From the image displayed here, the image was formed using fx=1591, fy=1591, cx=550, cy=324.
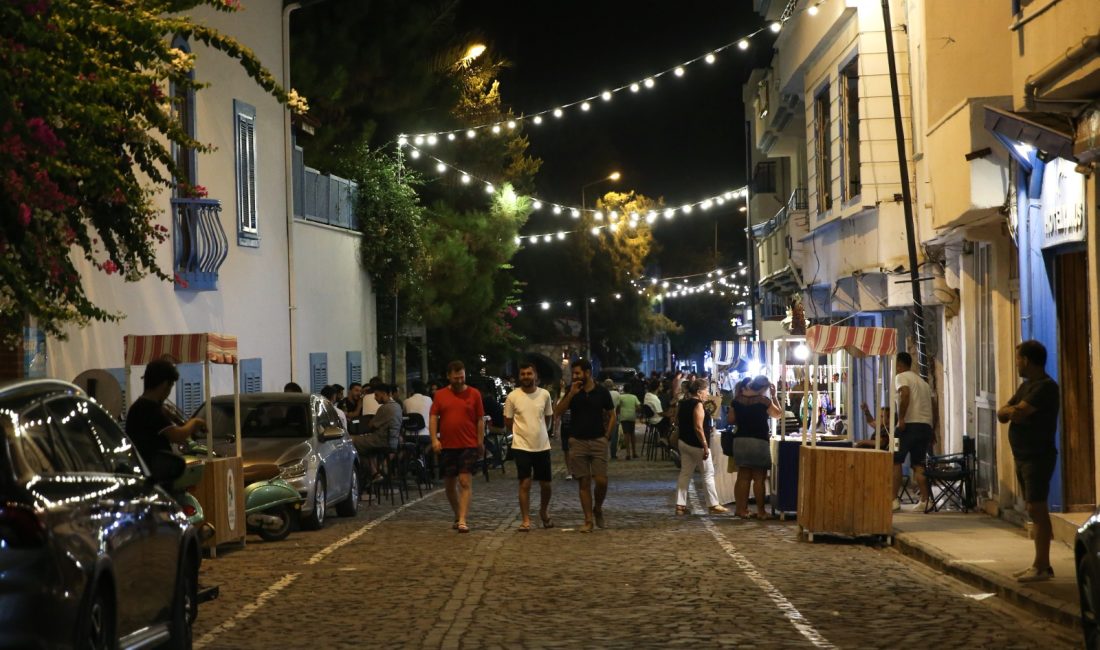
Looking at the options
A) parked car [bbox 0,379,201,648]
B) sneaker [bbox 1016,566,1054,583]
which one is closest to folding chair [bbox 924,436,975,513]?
sneaker [bbox 1016,566,1054,583]

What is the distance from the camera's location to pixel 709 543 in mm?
17125

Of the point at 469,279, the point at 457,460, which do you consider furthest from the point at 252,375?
the point at 469,279

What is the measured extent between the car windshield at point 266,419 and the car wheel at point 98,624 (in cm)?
1190

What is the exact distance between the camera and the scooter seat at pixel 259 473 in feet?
60.0

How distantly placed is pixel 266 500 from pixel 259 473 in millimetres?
725

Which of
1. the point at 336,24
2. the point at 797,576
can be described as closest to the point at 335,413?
the point at 797,576

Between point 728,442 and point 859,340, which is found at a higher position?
point 859,340

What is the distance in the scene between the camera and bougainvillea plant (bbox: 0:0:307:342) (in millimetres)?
11453

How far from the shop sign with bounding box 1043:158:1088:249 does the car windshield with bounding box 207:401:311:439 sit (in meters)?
9.08

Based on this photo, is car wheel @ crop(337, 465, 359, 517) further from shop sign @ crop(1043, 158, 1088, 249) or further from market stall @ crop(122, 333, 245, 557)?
shop sign @ crop(1043, 158, 1088, 249)

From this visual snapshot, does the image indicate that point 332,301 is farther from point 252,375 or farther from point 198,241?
point 198,241

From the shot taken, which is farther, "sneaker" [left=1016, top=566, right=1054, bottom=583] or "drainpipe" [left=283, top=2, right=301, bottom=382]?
"drainpipe" [left=283, top=2, right=301, bottom=382]

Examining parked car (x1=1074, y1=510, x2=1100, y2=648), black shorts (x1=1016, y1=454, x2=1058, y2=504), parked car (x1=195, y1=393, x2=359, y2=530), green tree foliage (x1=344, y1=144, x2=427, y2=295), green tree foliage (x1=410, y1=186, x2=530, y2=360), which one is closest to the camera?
parked car (x1=1074, y1=510, x2=1100, y2=648)

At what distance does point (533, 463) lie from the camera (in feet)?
62.8
